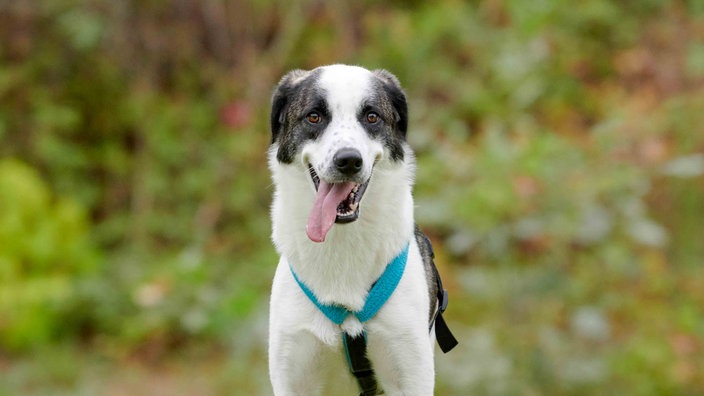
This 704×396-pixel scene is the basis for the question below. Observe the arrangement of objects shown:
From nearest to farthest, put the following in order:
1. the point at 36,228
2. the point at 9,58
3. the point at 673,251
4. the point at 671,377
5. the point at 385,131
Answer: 1. the point at 385,131
2. the point at 671,377
3. the point at 673,251
4. the point at 36,228
5. the point at 9,58

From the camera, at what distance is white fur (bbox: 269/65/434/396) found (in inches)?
127

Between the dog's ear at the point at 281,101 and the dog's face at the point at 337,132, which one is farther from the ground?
the dog's ear at the point at 281,101

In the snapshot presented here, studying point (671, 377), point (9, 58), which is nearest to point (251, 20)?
point (9, 58)

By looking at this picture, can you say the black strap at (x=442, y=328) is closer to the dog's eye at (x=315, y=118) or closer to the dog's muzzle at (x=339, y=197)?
the dog's muzzle at (x=339, y=197)

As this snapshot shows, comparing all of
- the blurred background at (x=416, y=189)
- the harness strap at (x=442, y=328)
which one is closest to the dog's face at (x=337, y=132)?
the harness strap at (x=442, y=328)

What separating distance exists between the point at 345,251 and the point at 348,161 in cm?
45

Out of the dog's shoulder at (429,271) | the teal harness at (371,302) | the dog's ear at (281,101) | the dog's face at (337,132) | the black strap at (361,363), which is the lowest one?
the black strap at (361,363)

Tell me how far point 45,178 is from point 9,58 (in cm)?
142

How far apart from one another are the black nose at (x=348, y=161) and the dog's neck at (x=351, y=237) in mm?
295

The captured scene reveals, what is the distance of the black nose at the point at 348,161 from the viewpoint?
3.05 metres

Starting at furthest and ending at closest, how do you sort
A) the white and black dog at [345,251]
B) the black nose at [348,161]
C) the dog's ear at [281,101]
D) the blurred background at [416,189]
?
the blurred background at [416,189] < the dog's ear at [281,101] < the white and black dog at [345,251] < the black nose at [348,161]

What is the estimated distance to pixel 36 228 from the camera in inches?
364

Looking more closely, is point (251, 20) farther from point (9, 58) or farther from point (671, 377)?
point (671, 377)

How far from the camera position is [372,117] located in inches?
130
